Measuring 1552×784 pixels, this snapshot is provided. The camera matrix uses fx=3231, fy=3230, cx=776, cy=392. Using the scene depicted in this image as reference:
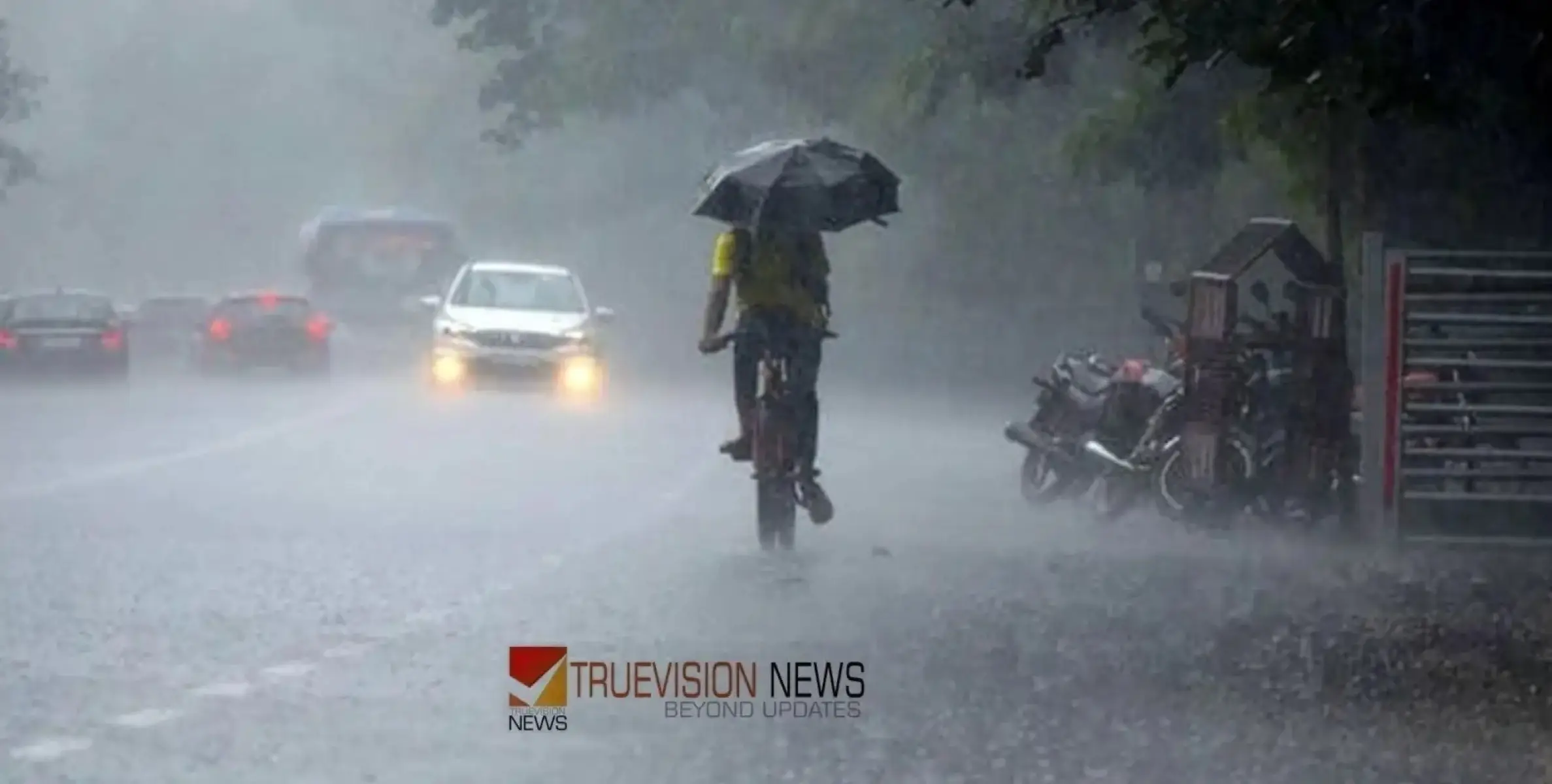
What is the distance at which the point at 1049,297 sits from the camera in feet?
183

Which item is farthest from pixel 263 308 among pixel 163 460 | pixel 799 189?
pixel 799 189

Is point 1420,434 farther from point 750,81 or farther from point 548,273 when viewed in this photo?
point 750,81

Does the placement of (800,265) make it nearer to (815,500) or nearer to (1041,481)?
(815,500)

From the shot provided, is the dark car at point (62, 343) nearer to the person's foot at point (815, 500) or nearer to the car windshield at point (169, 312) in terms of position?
the car windshield at point (169, 312)

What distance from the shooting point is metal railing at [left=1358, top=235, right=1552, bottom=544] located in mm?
20234

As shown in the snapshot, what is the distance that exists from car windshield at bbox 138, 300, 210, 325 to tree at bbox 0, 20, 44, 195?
11.2 m

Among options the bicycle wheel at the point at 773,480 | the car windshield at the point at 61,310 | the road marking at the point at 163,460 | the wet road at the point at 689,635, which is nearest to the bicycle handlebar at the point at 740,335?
the bicycle wheel at the point at 773,480

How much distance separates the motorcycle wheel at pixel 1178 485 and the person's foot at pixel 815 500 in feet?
13.5

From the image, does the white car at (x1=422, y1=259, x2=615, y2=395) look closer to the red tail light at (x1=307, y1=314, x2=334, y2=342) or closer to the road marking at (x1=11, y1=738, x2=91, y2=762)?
the red tail light at (x1=307, y1=314, x2=334, y2=342)

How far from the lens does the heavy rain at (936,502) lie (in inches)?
448

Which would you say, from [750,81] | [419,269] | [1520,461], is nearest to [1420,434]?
[1520,461]

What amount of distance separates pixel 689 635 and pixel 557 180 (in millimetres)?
73609

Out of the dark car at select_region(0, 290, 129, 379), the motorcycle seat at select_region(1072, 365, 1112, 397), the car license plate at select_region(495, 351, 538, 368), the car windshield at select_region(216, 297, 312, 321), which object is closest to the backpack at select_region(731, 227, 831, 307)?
the motorcycle seat at select_region(1072, 365, 1112, 397)

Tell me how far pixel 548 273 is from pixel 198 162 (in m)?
93.2
